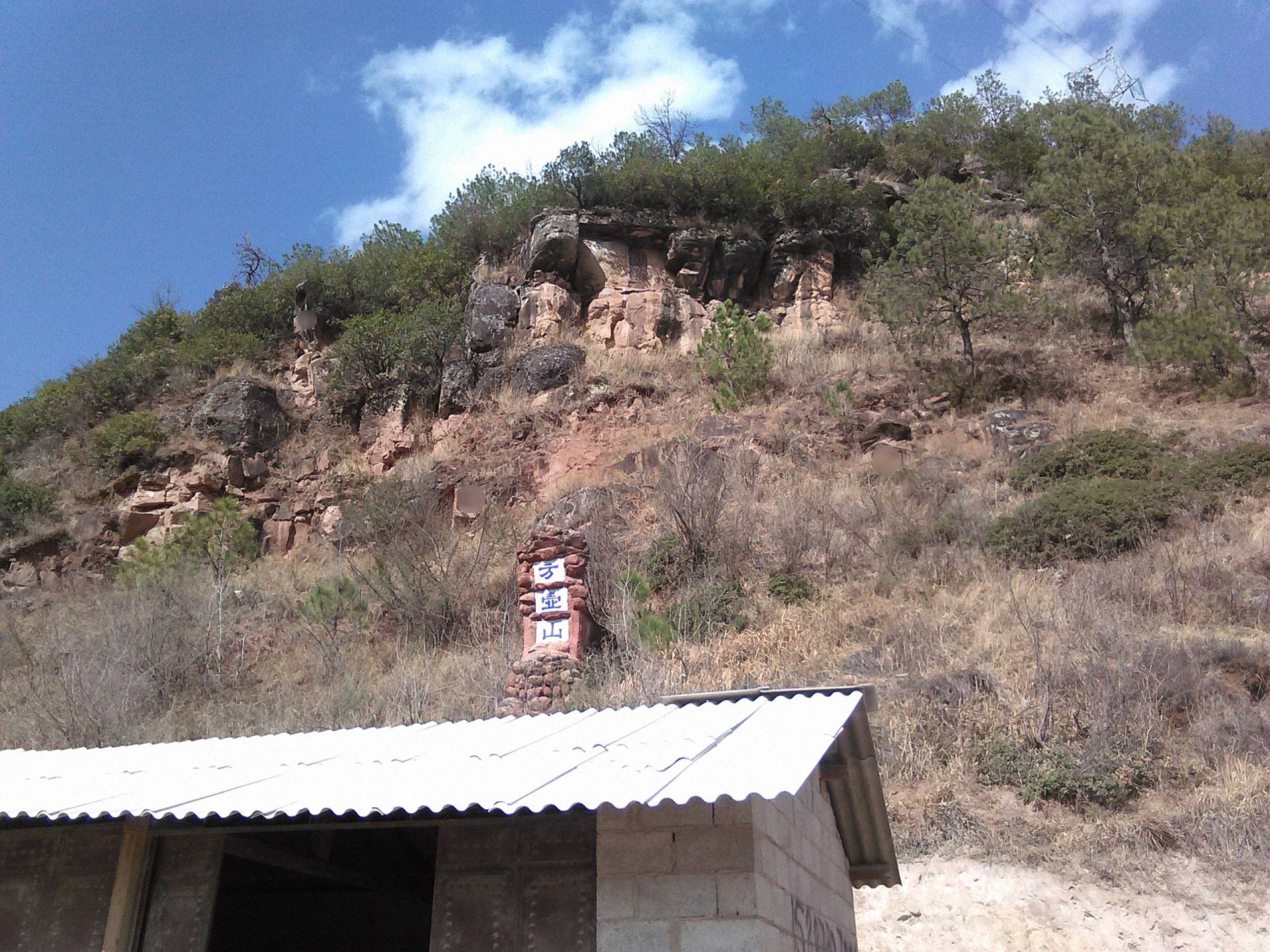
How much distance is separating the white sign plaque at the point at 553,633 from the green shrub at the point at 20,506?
705 inches

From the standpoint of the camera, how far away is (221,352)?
30531mm

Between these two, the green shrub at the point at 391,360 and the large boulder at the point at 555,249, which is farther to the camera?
the green shrub at the point at 391,360

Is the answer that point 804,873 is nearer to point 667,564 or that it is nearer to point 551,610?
point 551,610

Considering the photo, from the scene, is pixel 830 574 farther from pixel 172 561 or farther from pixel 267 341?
pixel 267 341

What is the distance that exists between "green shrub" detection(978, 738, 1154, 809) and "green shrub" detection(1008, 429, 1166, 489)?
775 centimetres

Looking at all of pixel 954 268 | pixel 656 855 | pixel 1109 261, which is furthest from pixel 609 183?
pixel 656 855

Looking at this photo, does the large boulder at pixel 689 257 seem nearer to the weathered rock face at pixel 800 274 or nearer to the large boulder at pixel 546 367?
the weathered rock face at pixel 800 274

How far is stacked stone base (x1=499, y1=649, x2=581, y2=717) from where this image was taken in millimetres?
13344

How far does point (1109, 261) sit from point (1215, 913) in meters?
18.0

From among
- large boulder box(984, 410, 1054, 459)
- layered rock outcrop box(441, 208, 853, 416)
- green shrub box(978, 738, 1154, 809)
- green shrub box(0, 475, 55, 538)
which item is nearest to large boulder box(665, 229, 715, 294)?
layered rock outcrop box(441, 208, 853, 416)

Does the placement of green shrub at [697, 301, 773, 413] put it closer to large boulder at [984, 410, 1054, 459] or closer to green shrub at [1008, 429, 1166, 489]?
large boulder at [984, 410, 1054, 459]

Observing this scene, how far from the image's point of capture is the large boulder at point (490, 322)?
26.7 meters

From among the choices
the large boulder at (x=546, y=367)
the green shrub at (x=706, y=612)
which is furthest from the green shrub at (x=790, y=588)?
the large boulder at (x=546, y=367)

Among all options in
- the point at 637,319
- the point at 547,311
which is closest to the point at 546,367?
the point at 547,311
